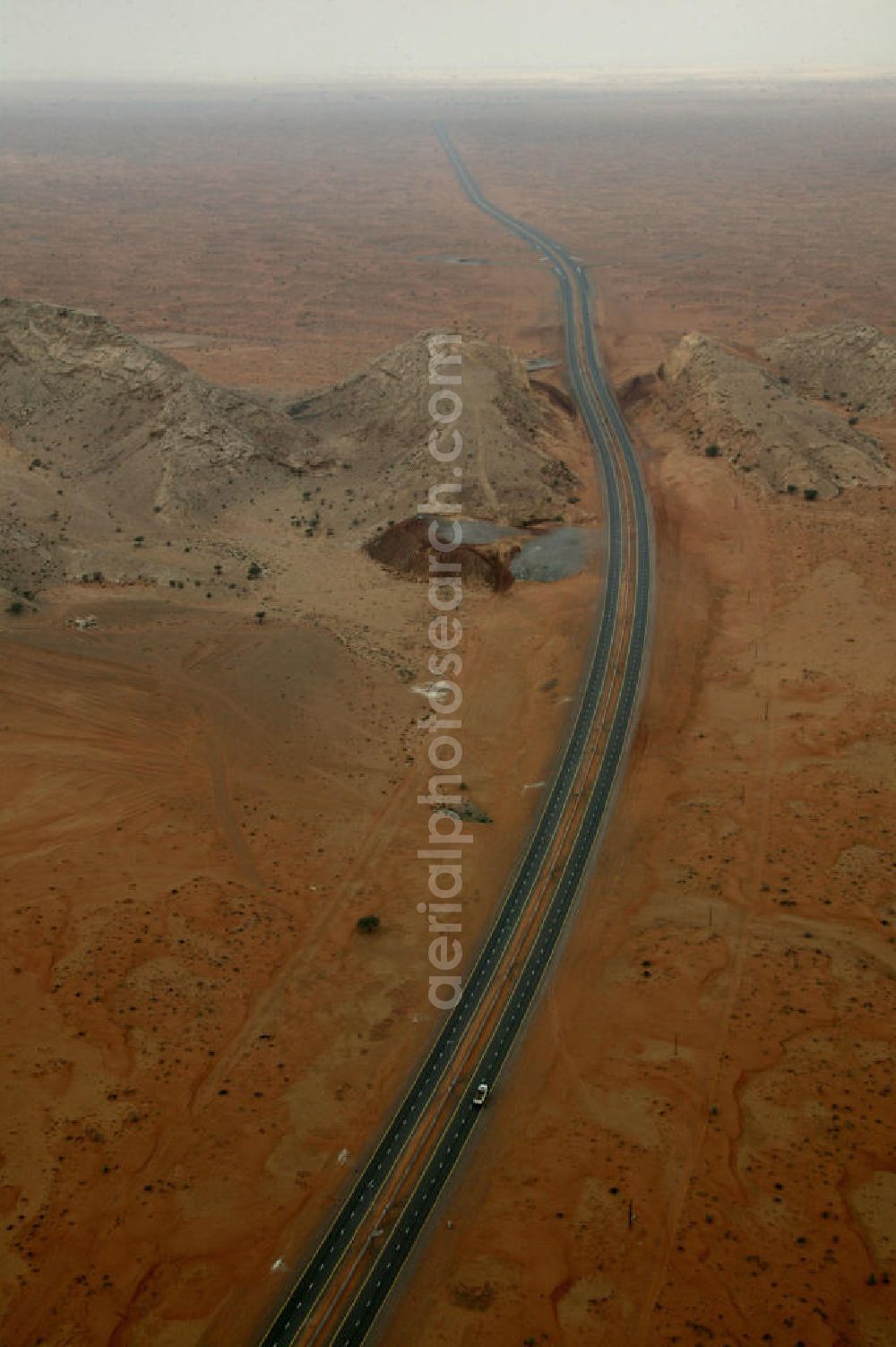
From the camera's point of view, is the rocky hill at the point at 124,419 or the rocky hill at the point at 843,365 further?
the rocky hill at the point at 843,365

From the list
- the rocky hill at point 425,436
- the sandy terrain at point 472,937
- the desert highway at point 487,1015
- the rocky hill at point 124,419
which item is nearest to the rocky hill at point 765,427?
the sandy terrain at point 472,937

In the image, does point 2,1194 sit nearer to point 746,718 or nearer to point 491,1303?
point 491,1303

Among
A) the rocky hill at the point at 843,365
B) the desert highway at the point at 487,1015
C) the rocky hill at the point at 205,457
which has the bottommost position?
the desert highway at the point at 487,1015

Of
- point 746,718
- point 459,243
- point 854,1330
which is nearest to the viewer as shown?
point 854,1330

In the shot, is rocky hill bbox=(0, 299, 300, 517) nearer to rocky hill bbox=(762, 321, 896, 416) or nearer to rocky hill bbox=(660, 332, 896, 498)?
rocky hill bbox=(660, 332, 896, 498)

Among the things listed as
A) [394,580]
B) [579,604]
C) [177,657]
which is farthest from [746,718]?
[177,657]

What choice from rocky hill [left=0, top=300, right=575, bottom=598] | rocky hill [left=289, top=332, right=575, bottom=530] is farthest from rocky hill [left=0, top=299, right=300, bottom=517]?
rocky hill [left=289, top=332, right=575, bottom=530]

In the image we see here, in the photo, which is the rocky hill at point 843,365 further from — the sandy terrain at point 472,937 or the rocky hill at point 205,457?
the rocky hill at point 205,457
